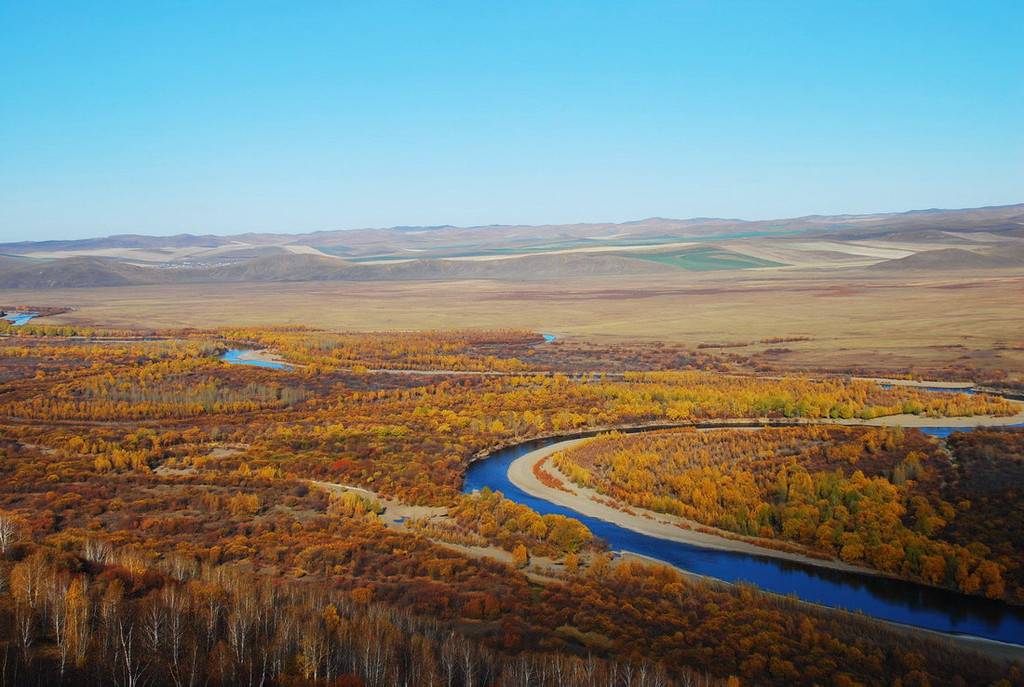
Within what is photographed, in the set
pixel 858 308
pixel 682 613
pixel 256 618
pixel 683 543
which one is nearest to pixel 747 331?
pixel 858 308

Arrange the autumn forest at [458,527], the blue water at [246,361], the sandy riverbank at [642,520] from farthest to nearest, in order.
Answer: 1. the blue water at [246,361]
2. the sandy riverbank at [642,520]
3. the autumn forest at [458,527]

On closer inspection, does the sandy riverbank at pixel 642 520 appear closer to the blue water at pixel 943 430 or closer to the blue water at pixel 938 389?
the blue water at pixel 943 430

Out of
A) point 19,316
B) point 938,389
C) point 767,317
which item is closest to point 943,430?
point 938,389

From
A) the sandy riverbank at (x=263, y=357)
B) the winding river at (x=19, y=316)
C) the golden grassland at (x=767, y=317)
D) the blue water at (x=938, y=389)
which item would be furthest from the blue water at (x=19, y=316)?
the blue water at (x=938, y=389)

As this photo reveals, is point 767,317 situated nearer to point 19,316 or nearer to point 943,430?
point 943,430

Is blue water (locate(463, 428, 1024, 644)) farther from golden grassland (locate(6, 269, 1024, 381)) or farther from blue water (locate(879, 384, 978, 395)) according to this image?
golden grassland (locate(6, 269, 1024, 381))

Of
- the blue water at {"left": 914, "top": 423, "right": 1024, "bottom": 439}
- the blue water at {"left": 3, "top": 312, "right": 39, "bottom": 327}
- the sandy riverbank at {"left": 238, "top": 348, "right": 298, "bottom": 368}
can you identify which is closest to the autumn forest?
the blue water at {"left": 914, "top": 423, "right": 1024, "bottom": 439}
